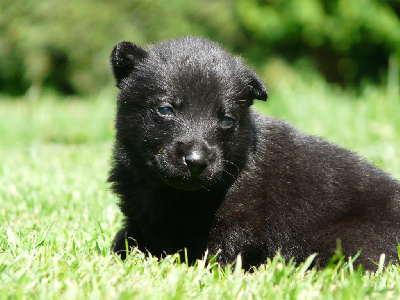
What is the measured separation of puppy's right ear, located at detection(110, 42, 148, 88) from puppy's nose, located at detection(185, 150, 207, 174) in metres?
0.75

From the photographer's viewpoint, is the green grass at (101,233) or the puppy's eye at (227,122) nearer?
the green grass at (101,233)

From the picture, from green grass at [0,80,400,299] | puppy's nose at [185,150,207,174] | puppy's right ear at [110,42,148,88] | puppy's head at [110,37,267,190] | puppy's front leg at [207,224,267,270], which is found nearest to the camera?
green grass at [0,80,400,299]

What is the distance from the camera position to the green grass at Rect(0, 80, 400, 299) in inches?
86.6

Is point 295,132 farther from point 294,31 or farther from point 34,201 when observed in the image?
point 294,31

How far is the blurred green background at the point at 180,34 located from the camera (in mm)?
11242

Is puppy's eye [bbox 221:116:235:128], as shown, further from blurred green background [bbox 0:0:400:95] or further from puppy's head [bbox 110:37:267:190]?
blurred green background [bbox 0:0:400:95]

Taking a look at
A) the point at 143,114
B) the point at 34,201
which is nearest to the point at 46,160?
the point at 34,201

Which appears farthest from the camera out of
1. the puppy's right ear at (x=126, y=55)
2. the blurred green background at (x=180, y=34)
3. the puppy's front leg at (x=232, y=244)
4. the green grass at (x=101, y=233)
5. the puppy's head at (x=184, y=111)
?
the blurred green background at (x=180, y=34)

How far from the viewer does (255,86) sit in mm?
3203

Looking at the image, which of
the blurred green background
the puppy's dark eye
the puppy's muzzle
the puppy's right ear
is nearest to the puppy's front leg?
the puppy's muzzle

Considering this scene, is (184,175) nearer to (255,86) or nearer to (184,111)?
(184,111)

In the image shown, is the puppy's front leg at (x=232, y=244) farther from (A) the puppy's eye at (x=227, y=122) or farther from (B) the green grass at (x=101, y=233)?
(A) the puppy's eye at (x=227, y=122)

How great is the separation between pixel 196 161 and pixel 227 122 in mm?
416

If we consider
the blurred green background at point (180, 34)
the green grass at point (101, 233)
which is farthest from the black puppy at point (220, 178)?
the blurred green background at point (180, 34)
